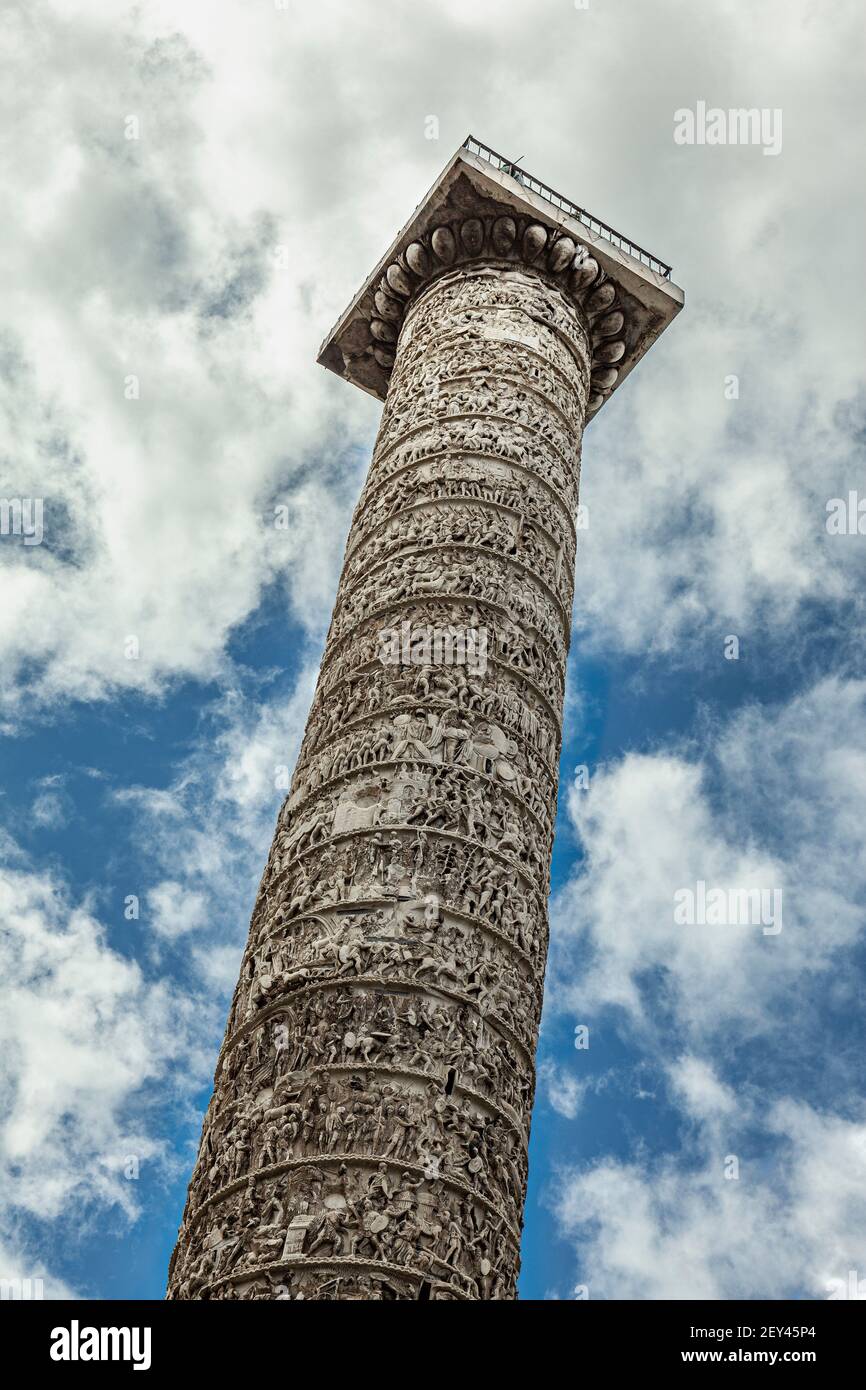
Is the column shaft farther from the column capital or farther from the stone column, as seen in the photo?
the column capital

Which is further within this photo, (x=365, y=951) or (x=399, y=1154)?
(x=365, y=951)

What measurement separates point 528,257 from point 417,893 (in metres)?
4.43

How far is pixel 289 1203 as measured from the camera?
12.2ft

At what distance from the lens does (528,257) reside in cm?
751

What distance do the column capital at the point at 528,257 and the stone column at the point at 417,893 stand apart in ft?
2.77

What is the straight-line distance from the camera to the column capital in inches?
295

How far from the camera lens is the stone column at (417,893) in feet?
12.3

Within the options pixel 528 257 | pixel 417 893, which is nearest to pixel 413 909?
pixel 417 893

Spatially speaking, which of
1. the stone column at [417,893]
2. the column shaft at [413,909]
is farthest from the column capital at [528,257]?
the column shaft at [413,909]

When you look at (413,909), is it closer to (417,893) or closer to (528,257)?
(417,893)
